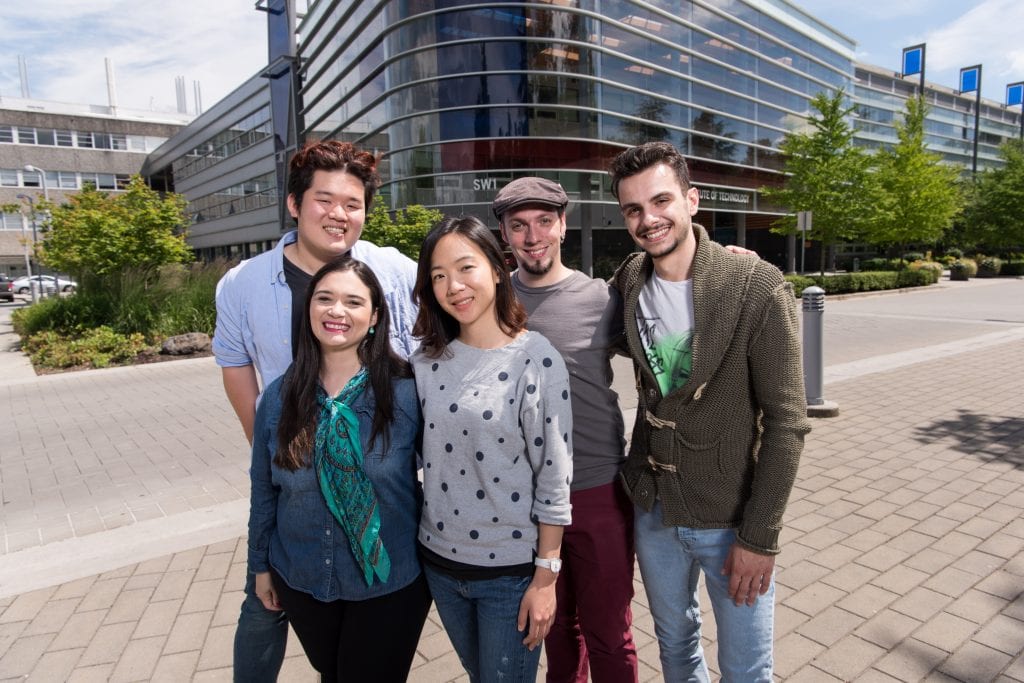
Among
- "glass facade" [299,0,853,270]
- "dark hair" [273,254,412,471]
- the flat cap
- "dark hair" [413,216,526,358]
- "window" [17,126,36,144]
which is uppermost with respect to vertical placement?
"window" [17,126,36,144]

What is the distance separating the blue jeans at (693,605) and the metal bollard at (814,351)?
5.10 meters

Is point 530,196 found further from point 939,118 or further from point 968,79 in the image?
point 939,118

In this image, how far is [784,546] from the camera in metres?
3.73

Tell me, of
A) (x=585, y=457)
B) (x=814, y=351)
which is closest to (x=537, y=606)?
(x=585, y=457)

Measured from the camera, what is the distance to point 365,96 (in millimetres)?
29734

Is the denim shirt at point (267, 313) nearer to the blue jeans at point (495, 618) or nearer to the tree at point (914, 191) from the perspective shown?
the blue jeans at point (495, 618)

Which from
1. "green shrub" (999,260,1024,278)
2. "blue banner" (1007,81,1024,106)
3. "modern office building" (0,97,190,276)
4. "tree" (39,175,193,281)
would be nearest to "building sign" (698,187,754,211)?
"green shrub" (999,260,1024,278)

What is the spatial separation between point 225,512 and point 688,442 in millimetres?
3960

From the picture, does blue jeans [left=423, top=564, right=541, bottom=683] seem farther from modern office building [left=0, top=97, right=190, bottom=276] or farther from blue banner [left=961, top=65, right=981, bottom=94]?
blue banner [left=961, top=65, right=981, bottom=94]

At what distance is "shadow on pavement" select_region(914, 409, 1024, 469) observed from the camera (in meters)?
5.28

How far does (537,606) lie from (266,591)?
922 mm

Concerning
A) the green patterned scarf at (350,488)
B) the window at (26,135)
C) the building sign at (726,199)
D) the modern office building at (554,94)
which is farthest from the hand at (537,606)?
the window at (26,135)

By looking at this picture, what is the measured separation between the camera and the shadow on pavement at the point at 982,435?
5281mm

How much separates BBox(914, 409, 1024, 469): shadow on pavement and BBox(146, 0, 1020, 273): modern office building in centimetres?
2144
